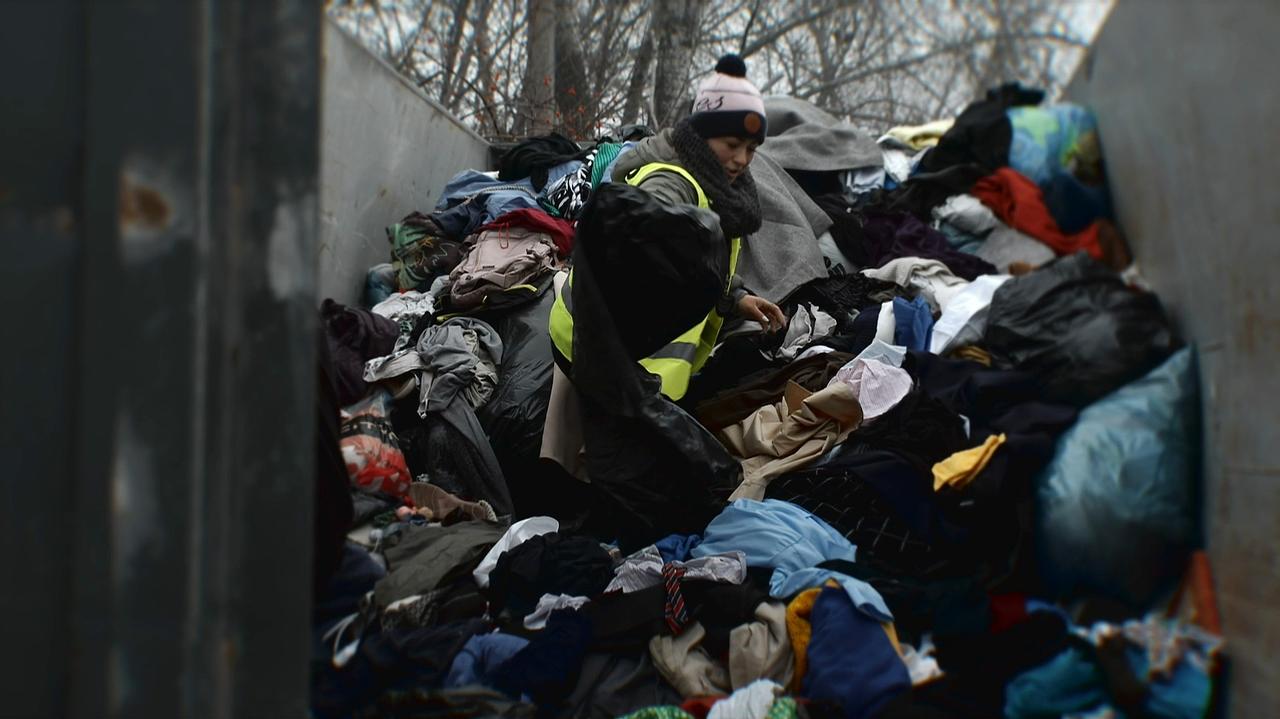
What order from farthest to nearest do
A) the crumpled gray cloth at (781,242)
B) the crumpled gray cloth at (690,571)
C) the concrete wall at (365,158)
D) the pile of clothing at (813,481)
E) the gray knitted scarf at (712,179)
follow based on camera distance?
the crumpled gray cloth at (781,242) < the concrete wall at (365,158) < the gray knitted scarf at (712,179) < the crumpled gray cloth at (690,571) < the pile of clothing at (813,481)

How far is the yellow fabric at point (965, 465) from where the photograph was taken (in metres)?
2.33

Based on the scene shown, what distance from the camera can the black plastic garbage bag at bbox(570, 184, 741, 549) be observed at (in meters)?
2.88

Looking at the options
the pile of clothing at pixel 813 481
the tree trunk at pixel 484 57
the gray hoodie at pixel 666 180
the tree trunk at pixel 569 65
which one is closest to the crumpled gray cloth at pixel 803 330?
the pile of clothing at pixel 813 481

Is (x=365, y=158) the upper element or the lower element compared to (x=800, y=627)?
upper

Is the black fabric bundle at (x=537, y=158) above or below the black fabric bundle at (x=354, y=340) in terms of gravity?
above

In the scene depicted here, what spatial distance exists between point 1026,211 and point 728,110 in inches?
43.3

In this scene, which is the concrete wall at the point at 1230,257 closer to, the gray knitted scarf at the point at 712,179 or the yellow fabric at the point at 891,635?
the yellow fabric at the point at 891,635

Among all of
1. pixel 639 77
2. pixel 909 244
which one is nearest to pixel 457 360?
pixel 909 244

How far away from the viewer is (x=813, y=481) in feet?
9.96

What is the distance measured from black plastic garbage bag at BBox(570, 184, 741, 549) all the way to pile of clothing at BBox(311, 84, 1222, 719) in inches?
0.5

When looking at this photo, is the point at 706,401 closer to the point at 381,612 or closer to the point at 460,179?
the point at 381,612

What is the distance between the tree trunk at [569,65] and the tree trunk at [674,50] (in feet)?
2.32

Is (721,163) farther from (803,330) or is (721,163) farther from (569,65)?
(569,65)

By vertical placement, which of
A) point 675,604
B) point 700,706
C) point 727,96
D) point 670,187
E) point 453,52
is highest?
point 453,52
